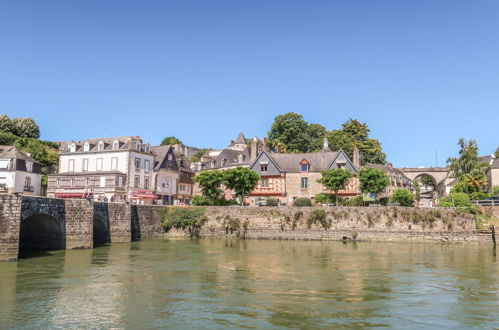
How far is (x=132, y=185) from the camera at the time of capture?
5062 cm

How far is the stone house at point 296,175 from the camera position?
5162 cm

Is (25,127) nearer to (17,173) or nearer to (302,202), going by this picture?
(17,173)

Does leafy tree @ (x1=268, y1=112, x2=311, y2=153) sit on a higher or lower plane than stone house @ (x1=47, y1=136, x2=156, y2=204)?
higher

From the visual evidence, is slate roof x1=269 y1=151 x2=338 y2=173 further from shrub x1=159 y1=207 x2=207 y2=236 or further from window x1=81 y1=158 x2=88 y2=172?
window x1=81 y1=158 x2=88 y2=172

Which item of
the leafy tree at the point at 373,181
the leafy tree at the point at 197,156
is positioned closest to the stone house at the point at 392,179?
the leafy tree at the point at 373,181

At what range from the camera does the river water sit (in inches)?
547

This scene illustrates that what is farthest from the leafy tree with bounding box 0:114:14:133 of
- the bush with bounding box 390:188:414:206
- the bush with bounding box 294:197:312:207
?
the bush with bounding box 390:188:414:206

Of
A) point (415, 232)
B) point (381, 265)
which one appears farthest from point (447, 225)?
point (381, 265)

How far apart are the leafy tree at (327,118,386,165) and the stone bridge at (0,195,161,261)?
38167mm

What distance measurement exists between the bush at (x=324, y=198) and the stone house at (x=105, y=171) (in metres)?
18.9

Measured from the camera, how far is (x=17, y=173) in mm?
48281

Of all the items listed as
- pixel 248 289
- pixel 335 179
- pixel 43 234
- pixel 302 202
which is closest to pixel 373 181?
pixel 335 179

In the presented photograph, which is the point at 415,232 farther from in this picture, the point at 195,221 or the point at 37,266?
the point at 37,266

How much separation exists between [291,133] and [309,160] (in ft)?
75.6
